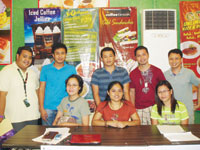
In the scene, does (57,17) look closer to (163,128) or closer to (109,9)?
(109,9)

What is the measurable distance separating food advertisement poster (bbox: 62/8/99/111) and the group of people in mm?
786

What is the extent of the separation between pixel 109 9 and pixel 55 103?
1874mm

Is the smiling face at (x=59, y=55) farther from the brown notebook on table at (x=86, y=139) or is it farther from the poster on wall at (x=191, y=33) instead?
the poster on wall at (x=191, y=33)

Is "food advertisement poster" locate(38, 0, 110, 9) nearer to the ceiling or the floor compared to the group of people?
nearer to the ceiling

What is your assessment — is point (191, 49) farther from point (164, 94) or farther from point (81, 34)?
point (81, 34)

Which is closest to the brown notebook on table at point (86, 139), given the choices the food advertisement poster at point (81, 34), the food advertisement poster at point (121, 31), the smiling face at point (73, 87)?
the smiling face at point (73, 87)

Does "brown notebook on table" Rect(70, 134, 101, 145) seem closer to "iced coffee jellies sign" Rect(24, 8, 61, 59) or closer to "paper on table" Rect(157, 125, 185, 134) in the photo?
"paper on table" Rect(157, 125, 185, 134)

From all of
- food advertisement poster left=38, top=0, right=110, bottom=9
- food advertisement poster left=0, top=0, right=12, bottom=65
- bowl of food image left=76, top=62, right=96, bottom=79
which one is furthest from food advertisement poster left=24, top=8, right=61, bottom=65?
bowl of food image left=76, top=62, right=96, bottom=79

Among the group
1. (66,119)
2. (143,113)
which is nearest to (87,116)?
(66,119)

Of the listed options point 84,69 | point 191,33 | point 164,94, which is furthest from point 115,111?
point 191,33

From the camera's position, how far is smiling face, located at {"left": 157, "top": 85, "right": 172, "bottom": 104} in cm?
213

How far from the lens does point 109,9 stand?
3.35m

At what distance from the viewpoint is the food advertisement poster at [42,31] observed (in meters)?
3.35

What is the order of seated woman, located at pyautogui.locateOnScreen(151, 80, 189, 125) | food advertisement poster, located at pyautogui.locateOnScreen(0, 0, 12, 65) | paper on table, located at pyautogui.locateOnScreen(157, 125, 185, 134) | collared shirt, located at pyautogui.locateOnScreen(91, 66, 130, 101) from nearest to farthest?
paper on table, located at pyautogui.locateOnScreen(157, 125, 185, 134)
seated woman, located at pyautogui.locateOnScreen(151, 80, 189, 125)
collared shirt, located at pyautogui.locateOnScreen(91, 66, 130, 101)
food advertisement poster, located at pyautogui.locateOnScreen(0, 0, 12, 65)
